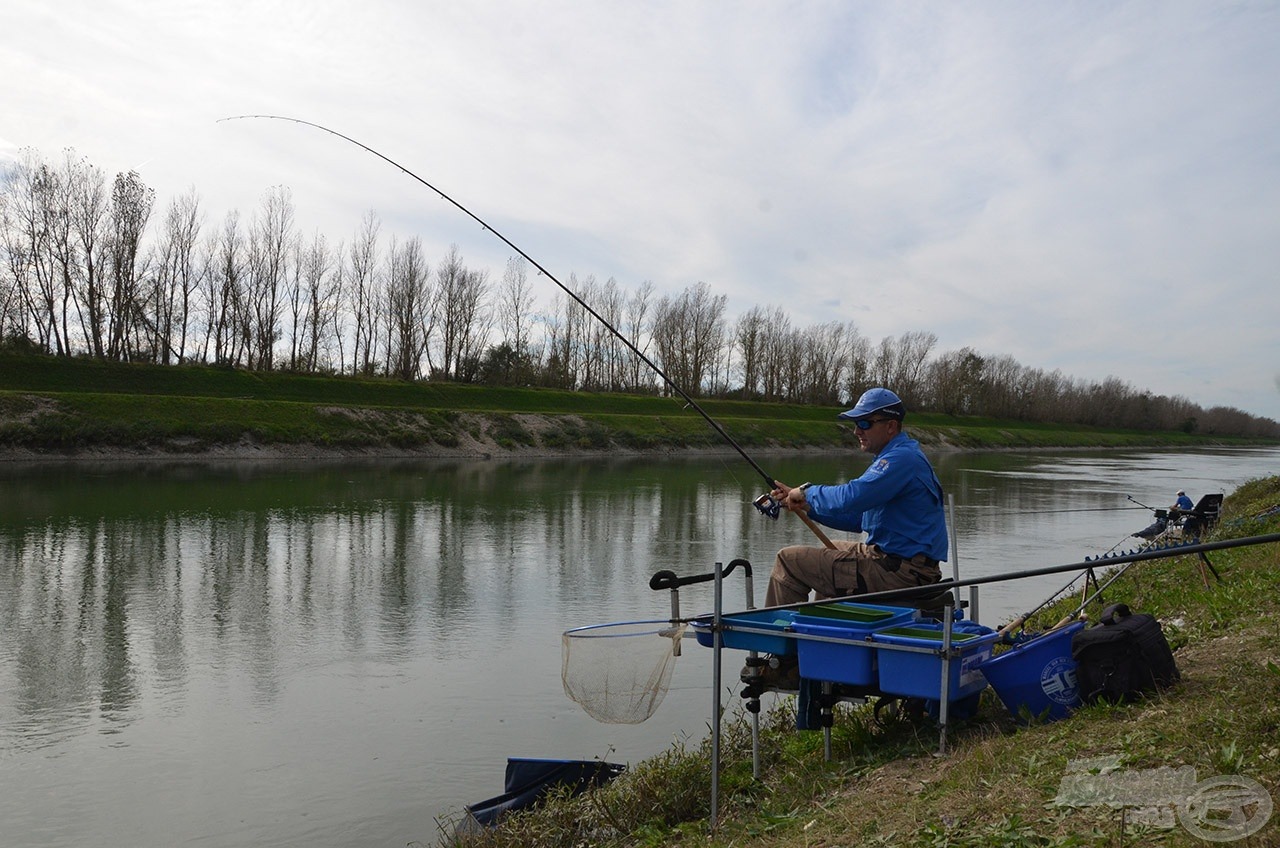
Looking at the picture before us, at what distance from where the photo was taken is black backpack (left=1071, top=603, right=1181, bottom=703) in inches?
177

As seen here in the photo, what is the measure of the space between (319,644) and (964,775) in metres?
6.34

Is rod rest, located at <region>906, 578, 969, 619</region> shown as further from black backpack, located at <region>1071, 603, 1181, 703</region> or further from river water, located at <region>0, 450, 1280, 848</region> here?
river water, located at <region>0, 450, 1280, 848</region>

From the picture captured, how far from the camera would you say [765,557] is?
566 inches

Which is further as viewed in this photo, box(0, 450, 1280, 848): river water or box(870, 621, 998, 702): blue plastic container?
box(0, 450, 1280, 848): river water

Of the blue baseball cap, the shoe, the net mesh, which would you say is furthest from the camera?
the blue baseball cap

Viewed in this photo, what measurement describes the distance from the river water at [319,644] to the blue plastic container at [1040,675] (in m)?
2.52

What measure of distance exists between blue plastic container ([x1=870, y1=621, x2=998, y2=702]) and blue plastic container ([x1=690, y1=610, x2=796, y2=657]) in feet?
1.54

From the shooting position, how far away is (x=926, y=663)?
4398 mm

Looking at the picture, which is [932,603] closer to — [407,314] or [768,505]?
[768,505]

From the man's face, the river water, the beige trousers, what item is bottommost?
the river water

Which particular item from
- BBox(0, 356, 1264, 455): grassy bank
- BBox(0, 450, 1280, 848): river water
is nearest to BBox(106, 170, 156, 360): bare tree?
BBox(0, 356, 1264, 455): grassy bank


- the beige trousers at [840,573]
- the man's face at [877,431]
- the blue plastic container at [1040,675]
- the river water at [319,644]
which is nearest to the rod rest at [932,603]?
the beige trousers at [840,573]

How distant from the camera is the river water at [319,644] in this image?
18.4 feet

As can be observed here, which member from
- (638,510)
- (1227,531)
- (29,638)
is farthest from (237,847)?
(638,510)
